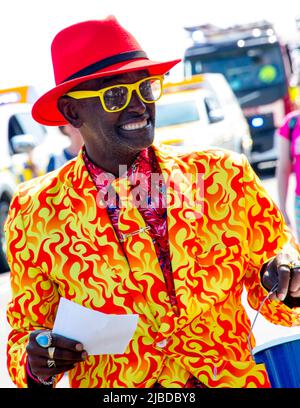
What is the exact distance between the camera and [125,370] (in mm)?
2797

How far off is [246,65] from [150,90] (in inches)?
741

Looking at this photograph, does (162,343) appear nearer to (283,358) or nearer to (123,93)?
(283,358)

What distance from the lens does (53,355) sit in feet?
8.80

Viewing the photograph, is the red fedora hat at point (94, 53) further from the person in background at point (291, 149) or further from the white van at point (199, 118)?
the white van at point (199, 118)

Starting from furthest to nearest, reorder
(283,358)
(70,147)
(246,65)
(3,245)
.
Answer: (246,65) → (3,245) → (70,147) → (283,358)

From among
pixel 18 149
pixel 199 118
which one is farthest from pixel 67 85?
pixel 199 118

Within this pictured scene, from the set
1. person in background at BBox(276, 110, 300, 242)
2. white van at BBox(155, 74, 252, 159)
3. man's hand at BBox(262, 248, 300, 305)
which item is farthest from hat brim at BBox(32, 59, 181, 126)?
white van at BBox(155, 74, 252, 159)

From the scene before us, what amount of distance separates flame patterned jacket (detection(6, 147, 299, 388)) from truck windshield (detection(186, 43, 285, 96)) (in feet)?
60.4

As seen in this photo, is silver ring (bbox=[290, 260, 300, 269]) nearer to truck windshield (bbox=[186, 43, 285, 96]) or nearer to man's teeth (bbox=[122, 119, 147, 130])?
man's teeth (bbox=[122, 119, 147, 130])

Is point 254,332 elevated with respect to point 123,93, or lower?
lower

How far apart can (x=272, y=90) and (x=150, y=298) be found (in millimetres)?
18548

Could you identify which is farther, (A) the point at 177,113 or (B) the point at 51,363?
(A) the point at 177,113

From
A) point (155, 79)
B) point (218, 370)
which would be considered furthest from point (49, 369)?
point (155, 79)
